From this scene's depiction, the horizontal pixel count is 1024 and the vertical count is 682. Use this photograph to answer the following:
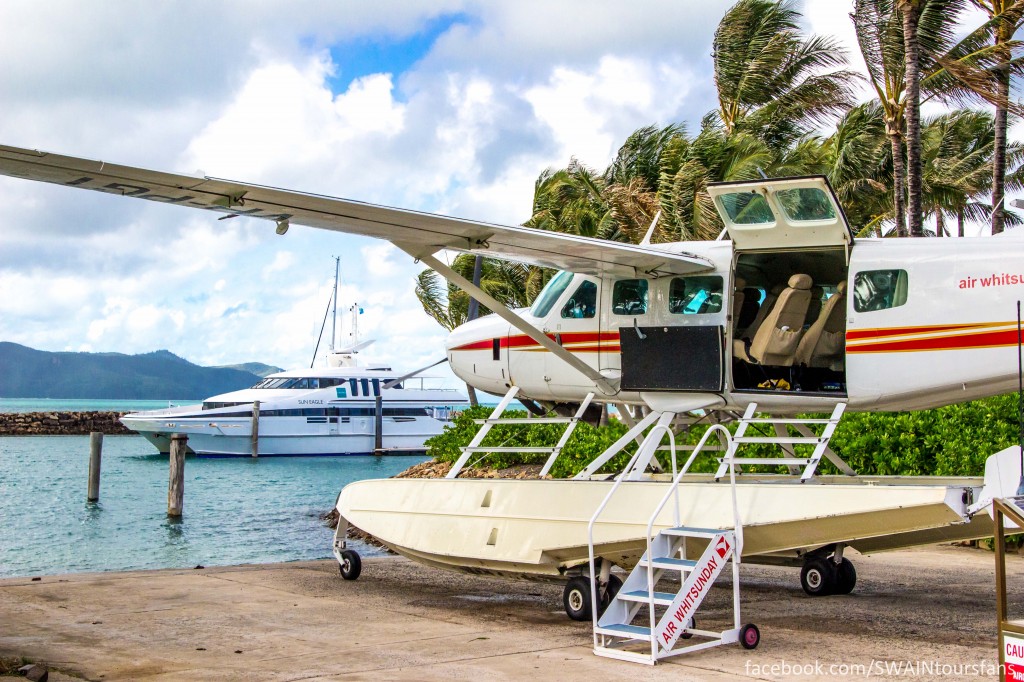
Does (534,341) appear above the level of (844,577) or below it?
above

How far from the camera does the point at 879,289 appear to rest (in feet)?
26.5

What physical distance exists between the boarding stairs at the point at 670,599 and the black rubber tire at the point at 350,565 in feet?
12.8

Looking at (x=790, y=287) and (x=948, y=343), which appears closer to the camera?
(x=948, y=343)

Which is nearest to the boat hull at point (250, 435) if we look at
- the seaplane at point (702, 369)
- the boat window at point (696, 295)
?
the seaplane at point (702, 369)

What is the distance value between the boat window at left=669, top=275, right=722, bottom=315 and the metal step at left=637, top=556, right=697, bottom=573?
2.52m

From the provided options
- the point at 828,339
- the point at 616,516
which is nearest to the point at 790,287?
the point at 828,339

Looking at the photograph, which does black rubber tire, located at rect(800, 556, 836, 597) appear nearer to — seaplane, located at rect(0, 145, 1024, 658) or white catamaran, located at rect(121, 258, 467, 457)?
seaplane, located at rect(0, 145, 1024, 658)

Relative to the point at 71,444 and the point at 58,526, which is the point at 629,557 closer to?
the point at 58,526

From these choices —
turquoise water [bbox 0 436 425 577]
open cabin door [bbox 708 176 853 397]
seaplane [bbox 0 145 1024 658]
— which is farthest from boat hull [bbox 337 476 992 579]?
turquoise water [bbox 0 436 425 577]

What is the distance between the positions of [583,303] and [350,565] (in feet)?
12.3

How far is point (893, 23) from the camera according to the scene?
18.0 meters

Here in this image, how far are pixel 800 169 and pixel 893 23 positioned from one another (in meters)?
5.20

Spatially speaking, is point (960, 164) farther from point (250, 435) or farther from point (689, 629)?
point (250, 435)

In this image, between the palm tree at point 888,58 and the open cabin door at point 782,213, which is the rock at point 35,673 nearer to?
the open cabin door at point 782,213
